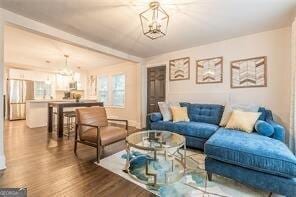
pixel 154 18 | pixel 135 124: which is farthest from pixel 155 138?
pixel 135 124

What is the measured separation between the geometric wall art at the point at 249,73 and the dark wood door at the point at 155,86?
202 centimetres

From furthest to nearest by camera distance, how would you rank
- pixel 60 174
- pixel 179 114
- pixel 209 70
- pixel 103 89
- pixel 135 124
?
pixel 103 89, pixel 135 124, pixel 209 70, pixel 179 114, pixel 60 174

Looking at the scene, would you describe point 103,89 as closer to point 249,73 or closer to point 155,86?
point 155,86

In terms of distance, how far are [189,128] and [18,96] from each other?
294 inches

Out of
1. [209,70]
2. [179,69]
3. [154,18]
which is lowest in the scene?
[209,70]

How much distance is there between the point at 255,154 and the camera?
71.5 inches

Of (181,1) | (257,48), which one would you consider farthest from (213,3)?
(257,48)

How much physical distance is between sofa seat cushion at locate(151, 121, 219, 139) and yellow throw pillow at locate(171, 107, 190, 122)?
185 millimetres

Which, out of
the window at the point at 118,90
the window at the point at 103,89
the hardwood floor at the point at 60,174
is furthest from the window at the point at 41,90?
the hardwood floor at the point at 60,174

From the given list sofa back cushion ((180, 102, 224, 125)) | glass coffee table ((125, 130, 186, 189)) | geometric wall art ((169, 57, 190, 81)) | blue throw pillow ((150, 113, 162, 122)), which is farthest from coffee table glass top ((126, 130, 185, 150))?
geometric wall art ((169, 57, 190, 81))

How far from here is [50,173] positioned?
7.50ft

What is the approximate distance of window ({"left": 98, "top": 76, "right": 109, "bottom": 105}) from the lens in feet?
23.8

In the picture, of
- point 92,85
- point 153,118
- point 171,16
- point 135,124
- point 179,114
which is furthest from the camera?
point 92,85

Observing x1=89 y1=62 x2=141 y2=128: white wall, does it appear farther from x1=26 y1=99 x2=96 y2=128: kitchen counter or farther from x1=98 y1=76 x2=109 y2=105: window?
x1=26 y1=99 x2=96 y2=128: kitchen counter
